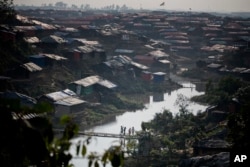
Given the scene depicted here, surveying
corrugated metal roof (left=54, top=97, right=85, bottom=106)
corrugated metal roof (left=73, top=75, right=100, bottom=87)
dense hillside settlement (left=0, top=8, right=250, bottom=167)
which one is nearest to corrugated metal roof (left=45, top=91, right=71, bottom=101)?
dense hillside settlement (left=0, top=8, right=250, bottom=167)

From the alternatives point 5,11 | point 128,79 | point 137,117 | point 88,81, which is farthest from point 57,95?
point 128,79

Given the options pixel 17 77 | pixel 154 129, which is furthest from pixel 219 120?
pixel 17 77

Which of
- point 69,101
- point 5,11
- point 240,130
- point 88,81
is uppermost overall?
point 5,11

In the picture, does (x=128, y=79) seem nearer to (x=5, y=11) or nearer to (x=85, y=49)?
(x=85, y=49)

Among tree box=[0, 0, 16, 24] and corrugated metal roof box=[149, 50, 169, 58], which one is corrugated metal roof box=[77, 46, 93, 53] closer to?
tree box=[0, 0, 16, 24]

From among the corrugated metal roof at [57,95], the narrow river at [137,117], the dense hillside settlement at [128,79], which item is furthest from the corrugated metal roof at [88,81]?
the narrow river at [137,117]

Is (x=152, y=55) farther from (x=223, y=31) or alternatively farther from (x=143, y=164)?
(x=143, y=164)

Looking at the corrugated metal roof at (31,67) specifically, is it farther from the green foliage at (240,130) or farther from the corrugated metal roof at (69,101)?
the green foliage at (240,130)
